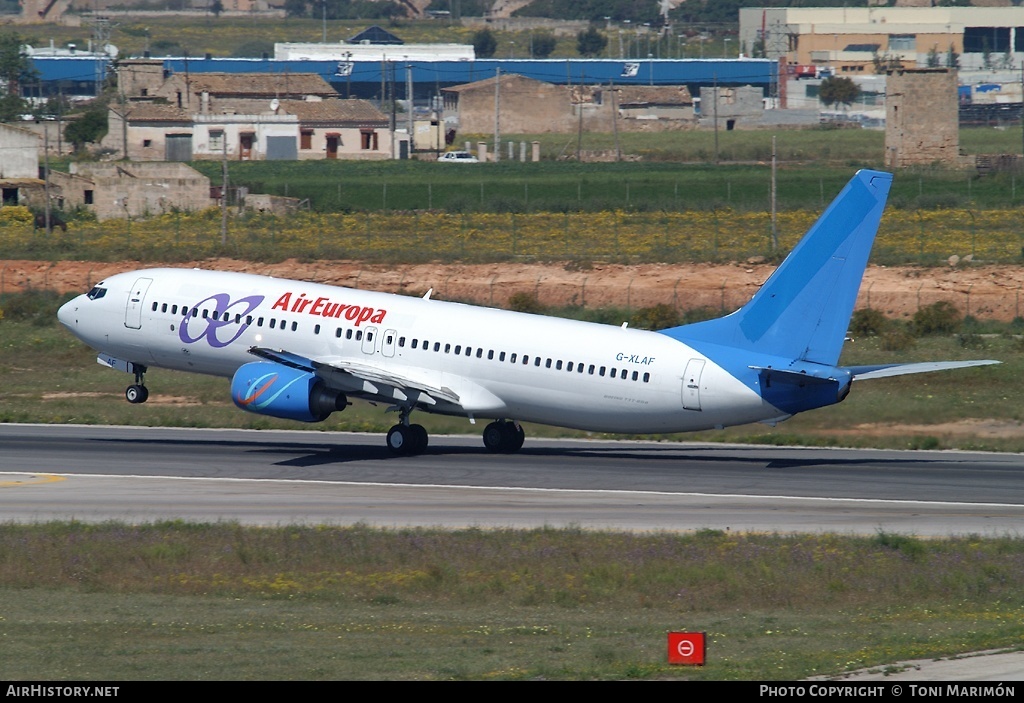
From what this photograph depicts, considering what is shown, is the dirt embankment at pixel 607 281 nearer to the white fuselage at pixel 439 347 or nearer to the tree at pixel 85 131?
the white fuselage at pixel 439 347

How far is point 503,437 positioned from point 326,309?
7008 mm

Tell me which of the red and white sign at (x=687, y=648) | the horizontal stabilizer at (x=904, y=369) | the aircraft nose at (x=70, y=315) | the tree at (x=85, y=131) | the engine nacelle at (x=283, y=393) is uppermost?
the tree at (x=85, y=131)

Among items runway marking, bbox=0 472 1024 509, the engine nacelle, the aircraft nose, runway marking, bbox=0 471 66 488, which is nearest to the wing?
the engine nacelle

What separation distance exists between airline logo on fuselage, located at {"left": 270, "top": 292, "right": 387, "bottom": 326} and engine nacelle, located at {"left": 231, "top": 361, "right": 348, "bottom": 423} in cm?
274

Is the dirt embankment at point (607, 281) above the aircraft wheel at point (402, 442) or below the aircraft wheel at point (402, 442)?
above

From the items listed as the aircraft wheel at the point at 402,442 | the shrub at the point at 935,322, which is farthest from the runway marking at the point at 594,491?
the shrub at the point at 935,322

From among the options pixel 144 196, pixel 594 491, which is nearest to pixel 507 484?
pixel 594 491

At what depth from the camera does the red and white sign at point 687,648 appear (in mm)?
18953

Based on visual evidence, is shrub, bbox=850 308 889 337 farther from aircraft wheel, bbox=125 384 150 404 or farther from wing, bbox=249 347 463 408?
aircraft wheel, bbox=125 384 150 404

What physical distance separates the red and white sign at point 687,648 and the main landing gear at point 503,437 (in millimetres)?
27409

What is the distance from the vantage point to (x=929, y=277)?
272 feet

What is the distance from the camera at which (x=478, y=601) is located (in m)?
28.6

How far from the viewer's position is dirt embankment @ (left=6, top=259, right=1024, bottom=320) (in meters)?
79.7
